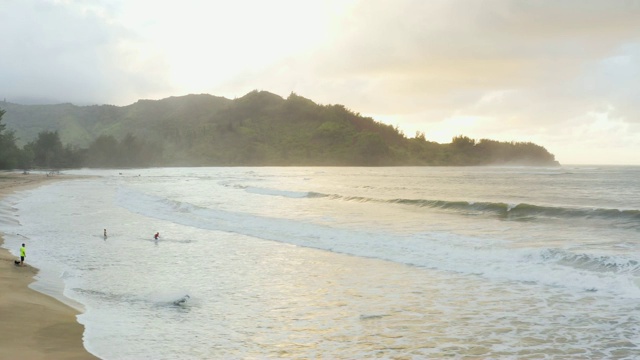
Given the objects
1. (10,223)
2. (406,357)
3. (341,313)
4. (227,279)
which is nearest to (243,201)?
(10,223)

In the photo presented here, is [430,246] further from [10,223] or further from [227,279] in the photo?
[10,223]

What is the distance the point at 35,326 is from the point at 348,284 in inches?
280

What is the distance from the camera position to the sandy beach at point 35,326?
7352mm

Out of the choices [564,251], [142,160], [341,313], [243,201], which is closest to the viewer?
[341,313]

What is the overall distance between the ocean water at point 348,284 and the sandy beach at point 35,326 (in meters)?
0.34

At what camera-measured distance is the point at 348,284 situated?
13.1 meters

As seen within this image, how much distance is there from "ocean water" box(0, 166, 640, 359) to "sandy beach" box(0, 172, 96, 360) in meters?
0.34

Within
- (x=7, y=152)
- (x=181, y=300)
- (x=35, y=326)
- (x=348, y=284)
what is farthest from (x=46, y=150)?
(x=35, y=326)

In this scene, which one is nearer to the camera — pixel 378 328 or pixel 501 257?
pixel 378 328

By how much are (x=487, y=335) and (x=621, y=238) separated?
45.4ft

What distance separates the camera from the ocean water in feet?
27.6

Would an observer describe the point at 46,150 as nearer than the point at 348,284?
No

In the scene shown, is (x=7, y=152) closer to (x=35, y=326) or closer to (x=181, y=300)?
(x=181, y=300)

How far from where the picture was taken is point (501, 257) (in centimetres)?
1617
